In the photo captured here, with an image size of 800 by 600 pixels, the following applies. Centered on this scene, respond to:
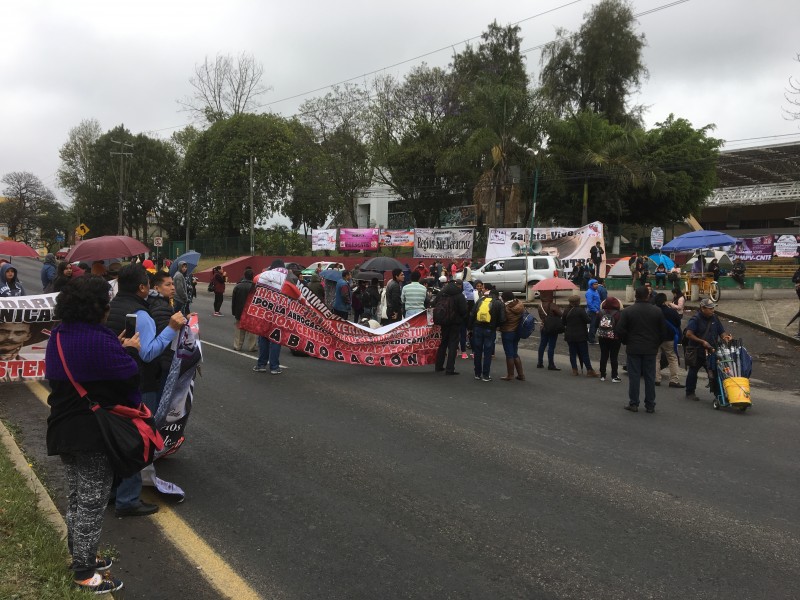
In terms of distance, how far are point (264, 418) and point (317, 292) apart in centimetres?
651

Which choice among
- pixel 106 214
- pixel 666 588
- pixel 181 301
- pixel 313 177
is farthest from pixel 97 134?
pixel 666 588

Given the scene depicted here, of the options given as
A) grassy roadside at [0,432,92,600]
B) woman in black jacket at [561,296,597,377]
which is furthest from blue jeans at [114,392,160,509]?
woman in black jacket at [561,296,597,377]

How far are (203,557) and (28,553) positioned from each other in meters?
1.03

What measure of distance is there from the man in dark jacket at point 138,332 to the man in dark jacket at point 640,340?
252 inches

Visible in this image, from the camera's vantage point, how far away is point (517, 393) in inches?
381

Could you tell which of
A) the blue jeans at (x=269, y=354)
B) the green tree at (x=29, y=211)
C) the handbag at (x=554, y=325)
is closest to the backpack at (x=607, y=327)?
the handbag at (x=554, y=325)

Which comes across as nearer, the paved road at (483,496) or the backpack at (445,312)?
the paved road at (483,496)

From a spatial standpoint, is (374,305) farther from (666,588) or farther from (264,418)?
(666,588)

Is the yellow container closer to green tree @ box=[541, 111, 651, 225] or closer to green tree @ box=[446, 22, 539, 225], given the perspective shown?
green tree @ box=[446, 22, 539, 225]

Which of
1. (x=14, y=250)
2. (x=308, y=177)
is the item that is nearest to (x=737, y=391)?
(x=14, y=250)

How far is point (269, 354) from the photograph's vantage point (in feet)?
36.1

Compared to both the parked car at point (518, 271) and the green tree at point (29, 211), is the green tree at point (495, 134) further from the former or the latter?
the green tree at point (29, 211)

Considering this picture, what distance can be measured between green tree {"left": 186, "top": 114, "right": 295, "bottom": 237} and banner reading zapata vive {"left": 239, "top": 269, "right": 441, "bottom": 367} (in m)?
37.7

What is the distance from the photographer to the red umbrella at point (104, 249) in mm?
9242
